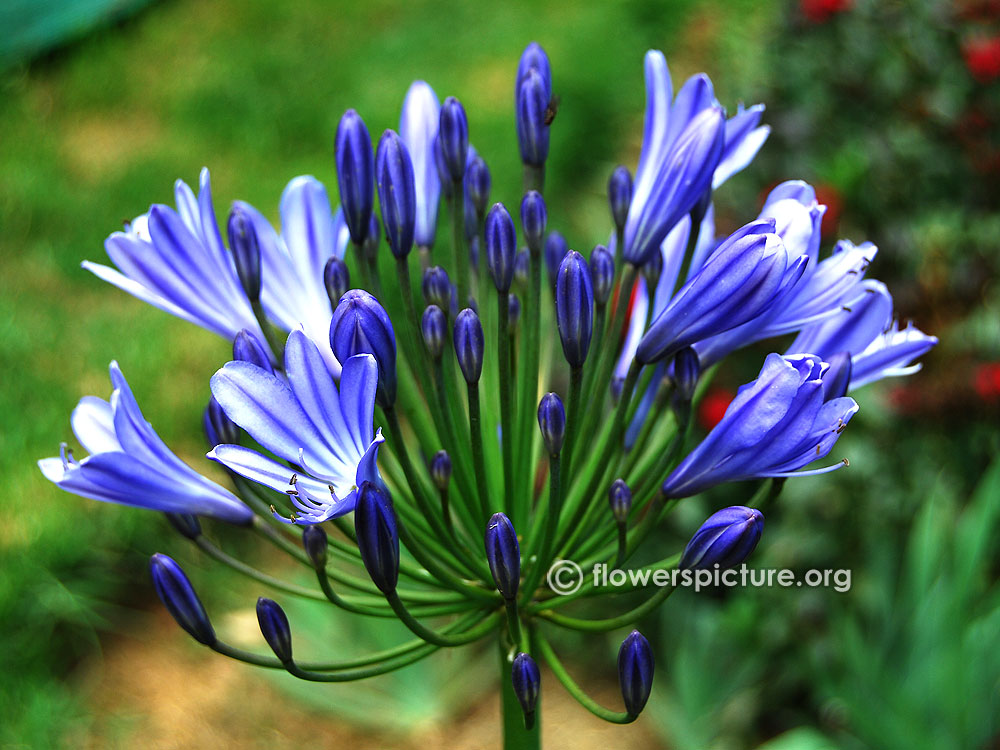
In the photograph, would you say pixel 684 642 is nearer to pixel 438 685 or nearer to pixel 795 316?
pixel 438 685

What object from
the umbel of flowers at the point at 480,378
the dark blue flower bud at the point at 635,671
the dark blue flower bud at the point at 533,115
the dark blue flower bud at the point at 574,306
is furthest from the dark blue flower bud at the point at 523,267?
the dark blue flower bud at the point at 635,671

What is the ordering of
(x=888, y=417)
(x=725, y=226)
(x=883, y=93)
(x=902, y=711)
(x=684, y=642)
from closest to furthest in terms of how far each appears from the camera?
(x=902, y=711) → (x=684, y=642) → (x=888, y=417) → (x=725, y=226) → (x=883, y=93)

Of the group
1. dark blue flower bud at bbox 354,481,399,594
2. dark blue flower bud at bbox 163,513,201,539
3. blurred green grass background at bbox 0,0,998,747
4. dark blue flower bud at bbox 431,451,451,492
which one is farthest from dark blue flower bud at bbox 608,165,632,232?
A: blurred green grass background at bbox 0,0,998,747

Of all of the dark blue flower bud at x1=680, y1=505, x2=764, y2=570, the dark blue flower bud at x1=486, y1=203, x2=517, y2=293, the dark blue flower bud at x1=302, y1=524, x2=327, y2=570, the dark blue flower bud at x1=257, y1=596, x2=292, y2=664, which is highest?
the dark blue flower bud at x1=486, y1=203, x2=517, y2=293

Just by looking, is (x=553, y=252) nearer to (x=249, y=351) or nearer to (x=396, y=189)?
(x=396, y=189)

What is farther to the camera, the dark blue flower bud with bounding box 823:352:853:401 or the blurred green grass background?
the blurred green grass background

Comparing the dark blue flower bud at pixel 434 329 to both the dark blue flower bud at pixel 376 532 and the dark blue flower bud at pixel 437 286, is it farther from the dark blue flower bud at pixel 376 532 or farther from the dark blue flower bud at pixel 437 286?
the dark blue flower bud at pixel 376 532

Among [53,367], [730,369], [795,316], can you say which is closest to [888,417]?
[730,369]

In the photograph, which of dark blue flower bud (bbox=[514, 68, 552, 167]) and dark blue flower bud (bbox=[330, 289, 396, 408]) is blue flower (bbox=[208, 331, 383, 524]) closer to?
dark blue flower bud (bbox=[330, 289, 396, 408])
